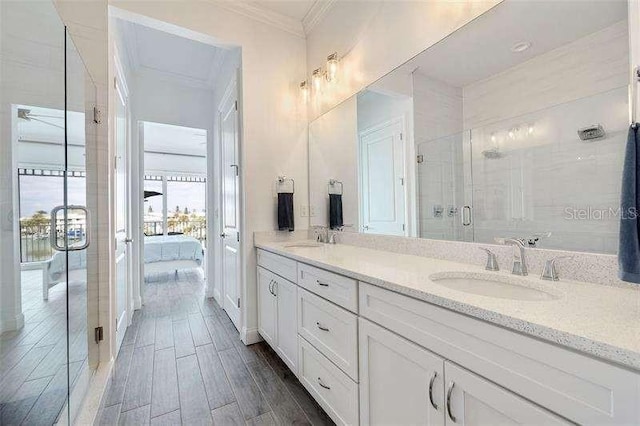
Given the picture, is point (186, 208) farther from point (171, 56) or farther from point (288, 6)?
point (288, 6)

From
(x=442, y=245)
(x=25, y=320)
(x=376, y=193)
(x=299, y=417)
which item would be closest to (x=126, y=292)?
(x=25, y=320)

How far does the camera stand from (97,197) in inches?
79.0

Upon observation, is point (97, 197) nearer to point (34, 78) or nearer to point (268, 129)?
point (34, 78)

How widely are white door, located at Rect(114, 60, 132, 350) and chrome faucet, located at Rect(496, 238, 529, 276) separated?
263 cm

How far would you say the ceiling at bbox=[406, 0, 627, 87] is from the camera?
3.40 feet

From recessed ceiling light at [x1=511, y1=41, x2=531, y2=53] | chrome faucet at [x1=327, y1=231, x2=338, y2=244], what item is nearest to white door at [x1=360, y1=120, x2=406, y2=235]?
chrome faucet at [x1=327, y1=231, x2=338, y2=244]

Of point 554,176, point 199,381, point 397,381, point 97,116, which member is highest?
point 97,116

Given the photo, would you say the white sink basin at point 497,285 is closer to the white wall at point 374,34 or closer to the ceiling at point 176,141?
the white wall at point 374,34

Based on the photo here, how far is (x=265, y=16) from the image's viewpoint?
256cm

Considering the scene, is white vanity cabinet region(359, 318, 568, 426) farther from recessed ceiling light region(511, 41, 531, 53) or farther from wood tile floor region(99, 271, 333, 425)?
recessed ceiling light region(511, 41, 531, 53)

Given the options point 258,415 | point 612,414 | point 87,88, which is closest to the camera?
point 612,414

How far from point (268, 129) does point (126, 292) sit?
6.96 feet

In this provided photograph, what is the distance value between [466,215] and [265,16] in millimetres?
2461

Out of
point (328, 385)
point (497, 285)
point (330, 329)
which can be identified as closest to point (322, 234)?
point (330, 329)
